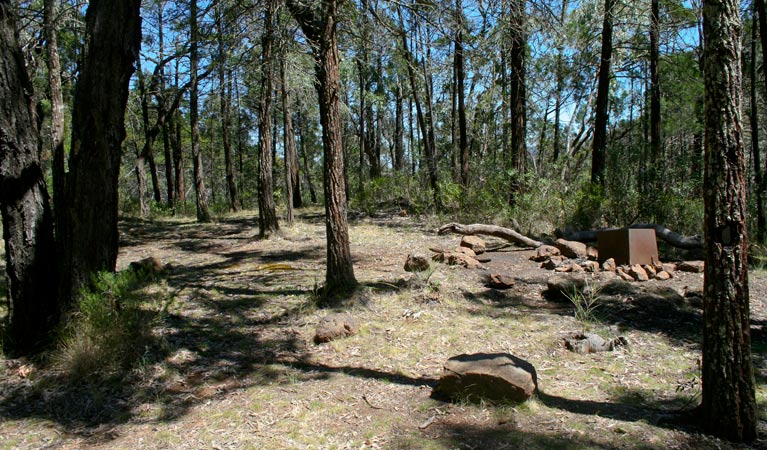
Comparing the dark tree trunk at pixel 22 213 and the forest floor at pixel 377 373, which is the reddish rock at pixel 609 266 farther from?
the dark tree trunk at pixel 22 213

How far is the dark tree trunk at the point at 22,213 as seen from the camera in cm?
448

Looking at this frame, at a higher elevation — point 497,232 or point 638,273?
→ point 497,232

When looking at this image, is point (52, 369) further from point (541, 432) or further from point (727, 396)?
point (727, 396)

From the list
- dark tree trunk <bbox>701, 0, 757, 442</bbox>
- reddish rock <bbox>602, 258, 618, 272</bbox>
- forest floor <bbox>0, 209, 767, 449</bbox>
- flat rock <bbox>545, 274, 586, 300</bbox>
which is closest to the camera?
dark tree trunk <bbox>701, 0, 757, 442</bbox>

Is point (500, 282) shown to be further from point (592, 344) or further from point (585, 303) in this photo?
point (592, 344)

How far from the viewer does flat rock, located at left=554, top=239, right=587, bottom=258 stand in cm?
807

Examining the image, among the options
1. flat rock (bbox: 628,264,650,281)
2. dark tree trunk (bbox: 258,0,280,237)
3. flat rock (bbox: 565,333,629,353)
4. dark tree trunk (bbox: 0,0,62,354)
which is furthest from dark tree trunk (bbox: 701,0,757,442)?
dark tree trunk (bbox: 258,0,280,237)

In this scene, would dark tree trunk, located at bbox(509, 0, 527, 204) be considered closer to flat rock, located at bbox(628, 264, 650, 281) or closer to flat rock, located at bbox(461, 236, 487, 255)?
flat rock, located at bbox(461, 236, 487, 255)

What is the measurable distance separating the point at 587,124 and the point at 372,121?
1133cm

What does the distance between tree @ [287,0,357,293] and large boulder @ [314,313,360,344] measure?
77 centimetres

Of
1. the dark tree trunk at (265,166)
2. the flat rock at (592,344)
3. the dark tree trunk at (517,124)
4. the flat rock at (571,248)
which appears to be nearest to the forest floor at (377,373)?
the flat rock at (592,344)

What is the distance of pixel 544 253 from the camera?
8.09 meters

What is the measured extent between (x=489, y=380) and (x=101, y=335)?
11.2 ft

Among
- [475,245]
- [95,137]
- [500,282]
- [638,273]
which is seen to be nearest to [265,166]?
[475,245]
